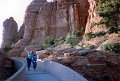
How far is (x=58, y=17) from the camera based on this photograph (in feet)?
206

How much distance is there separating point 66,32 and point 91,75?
115ft

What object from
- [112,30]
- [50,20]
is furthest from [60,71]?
[50,20]

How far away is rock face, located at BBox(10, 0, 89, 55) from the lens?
57312 mm

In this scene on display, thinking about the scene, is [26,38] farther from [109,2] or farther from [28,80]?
[28,80]

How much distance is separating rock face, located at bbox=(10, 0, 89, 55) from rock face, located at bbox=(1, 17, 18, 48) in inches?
330

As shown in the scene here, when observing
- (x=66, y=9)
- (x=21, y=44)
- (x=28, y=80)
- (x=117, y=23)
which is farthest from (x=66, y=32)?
(x=28, y=80)

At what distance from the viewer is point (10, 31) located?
254 feet

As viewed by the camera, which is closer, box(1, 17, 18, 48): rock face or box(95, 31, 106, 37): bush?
box(95, 31, 106, 37): bush

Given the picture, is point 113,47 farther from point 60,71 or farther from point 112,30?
point 60,71

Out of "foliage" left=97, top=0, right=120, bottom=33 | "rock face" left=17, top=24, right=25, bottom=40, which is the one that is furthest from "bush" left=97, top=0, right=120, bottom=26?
"rock face" left=17, top=24, right=25, bottom=40

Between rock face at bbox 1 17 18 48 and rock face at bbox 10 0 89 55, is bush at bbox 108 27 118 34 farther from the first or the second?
rock face at bbox 1 17 18 48

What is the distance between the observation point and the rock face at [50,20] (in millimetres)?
57312

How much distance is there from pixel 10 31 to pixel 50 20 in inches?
602

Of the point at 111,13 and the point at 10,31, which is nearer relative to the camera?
the point at 111,13
